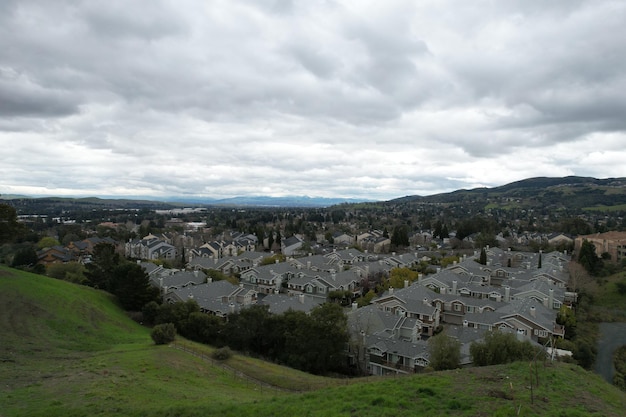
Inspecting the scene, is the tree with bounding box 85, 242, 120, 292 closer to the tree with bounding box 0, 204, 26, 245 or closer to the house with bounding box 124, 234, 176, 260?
the tree with bounding box 0, 204, 26, 245

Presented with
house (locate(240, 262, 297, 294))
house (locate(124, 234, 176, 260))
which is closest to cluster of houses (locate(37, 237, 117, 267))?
house (locate(124, 234, 176, 260))

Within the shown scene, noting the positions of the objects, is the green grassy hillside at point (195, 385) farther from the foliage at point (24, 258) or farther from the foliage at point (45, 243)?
the foliage at point (45, 243)

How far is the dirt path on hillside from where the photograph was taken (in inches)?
985

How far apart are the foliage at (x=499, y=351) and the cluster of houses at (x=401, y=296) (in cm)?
424

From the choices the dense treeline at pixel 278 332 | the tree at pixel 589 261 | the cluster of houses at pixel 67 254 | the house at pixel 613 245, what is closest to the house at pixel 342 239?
the house at pixel 613 245

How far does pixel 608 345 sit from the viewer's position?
2941 centimetres

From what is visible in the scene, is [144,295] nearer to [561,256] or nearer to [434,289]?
[434,289]

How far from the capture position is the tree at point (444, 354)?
2000 centimetres

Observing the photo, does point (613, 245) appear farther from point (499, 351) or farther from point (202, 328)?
point (202, 328)

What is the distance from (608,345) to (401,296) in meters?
15.3

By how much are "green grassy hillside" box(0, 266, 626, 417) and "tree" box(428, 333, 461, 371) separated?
4.70m

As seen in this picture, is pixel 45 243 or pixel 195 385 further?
pixel 45 243

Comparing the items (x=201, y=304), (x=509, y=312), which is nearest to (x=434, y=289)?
(x=509, y=312)

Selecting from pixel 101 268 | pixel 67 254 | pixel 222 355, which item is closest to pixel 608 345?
pixel 222 355
